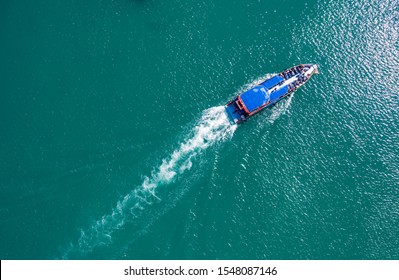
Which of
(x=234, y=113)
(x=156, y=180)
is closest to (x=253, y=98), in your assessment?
(x=234, y=113)

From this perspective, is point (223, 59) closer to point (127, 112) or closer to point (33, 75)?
point (127, 112)

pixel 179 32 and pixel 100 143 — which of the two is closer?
pixel 100 143

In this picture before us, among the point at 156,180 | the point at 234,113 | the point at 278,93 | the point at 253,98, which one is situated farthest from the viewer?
the point at 278,93

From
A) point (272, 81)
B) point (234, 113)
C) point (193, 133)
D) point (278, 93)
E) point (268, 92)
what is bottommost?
point (193, 133)

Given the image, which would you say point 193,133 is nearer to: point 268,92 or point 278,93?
point 268,92

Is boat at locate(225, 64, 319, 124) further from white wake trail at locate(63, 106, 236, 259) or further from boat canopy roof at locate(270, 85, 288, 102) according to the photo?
white wake trail at locate(63, 106, 236, 259)

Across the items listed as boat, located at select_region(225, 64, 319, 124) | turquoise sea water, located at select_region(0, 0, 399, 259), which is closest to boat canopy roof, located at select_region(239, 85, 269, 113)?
boat, located at select_region(225, 64, 319, 124)

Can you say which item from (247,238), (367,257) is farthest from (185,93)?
(367,257)
